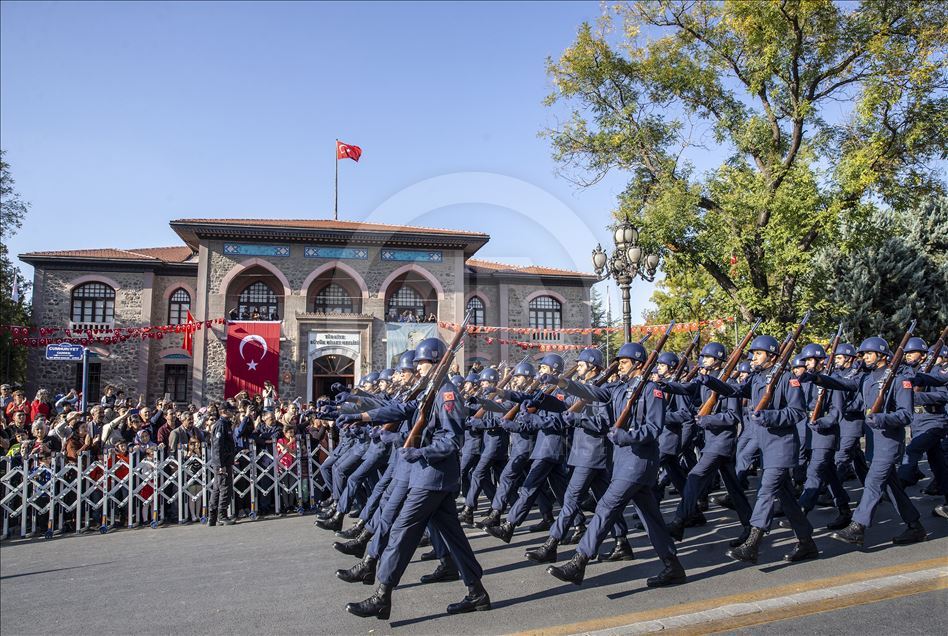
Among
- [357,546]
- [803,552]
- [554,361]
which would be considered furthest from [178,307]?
[803,552]

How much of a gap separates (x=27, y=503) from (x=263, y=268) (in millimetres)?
18637

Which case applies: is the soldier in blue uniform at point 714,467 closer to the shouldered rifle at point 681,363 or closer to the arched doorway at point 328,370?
the shouldered rifle at point 681,363

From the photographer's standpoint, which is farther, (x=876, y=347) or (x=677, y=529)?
(x=876, y=347)

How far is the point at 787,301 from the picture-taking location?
18.3 meters

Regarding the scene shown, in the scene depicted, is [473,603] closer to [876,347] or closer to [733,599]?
[733,599]

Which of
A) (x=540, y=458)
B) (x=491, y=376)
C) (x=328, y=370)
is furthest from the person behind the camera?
(x=328, y=370)

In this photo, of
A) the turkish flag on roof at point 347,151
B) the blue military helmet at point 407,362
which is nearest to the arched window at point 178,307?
the turkish flag on roof at point 347,151

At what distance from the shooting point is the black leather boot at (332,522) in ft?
30.5

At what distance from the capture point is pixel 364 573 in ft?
21.5

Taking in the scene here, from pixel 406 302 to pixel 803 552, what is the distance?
23.2m

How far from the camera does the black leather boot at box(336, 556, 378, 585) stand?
6.52 m

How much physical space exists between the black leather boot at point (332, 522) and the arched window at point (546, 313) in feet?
71.9

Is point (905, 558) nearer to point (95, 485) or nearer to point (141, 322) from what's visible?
point (95, 485)

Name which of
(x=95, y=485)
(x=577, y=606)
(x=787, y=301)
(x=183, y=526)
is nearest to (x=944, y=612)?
(x=577, y=606)
